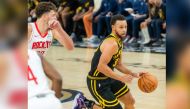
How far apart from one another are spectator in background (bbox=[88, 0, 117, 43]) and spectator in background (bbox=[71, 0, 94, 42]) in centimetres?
33

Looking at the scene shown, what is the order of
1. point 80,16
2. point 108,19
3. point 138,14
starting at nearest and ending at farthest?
point 138,14 < point 108,19 < point 80,16

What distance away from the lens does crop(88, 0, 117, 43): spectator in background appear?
474 inches

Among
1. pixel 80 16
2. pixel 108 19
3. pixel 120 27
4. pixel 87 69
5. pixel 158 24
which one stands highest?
pixel 80 16

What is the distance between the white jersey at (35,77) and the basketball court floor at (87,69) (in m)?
2.86

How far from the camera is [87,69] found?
7855mm

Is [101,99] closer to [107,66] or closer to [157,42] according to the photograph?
[107,66]

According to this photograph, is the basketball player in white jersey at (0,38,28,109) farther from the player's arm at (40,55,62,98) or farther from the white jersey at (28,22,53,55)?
the white jersey at (28,22,53,55)

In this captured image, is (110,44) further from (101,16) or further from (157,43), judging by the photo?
(101,16)

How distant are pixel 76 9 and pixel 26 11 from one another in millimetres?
12108

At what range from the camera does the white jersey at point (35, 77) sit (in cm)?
150

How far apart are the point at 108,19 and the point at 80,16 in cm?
119

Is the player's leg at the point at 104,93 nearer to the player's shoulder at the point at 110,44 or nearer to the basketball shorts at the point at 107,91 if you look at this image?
the basketball shorts at the point at 107,91

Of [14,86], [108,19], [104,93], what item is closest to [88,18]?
[108,19]

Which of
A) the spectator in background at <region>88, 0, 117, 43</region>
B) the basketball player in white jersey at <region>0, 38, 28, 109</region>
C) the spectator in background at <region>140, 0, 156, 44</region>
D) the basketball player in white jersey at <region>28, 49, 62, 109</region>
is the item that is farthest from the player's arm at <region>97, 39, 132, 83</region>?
the spectator in background at <region>88, 0, 117, 43</region>
